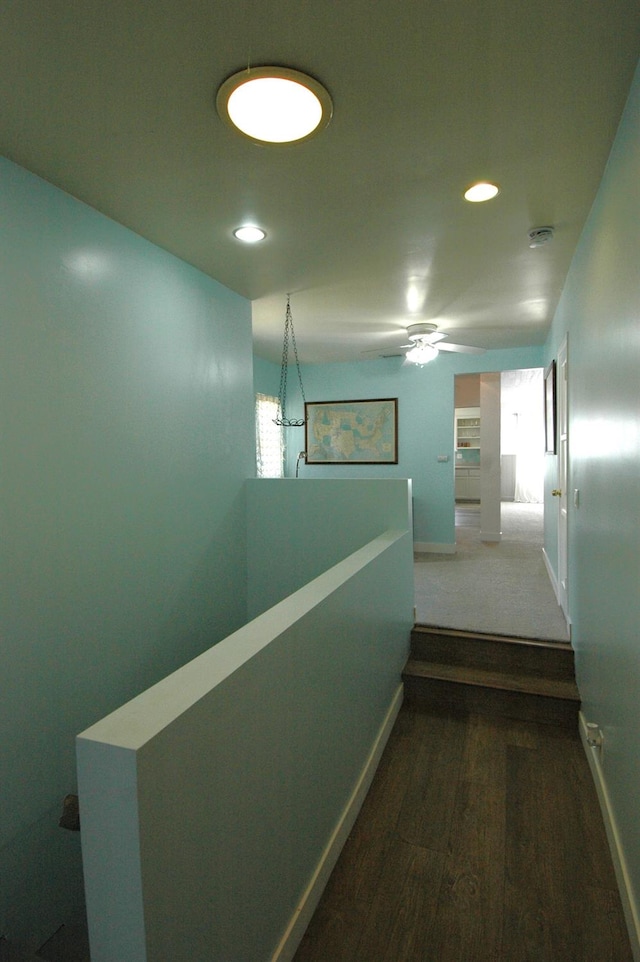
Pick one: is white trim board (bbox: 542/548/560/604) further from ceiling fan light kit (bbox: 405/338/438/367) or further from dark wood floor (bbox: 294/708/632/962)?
ceiling fan light kit (bbox: 405/338/438/367)

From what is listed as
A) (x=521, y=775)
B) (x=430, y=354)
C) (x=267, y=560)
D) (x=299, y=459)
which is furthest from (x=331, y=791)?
(x=299, y=459)

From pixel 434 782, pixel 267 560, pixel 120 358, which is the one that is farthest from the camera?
pixel 267 560

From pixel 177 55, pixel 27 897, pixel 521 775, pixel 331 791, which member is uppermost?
pixel 177 55

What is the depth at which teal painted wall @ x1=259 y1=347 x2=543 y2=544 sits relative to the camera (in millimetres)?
5891

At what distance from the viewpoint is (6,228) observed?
78.0 inches

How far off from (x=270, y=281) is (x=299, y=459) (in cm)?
322

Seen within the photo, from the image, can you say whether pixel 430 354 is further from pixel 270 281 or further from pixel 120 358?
pixel 120 358

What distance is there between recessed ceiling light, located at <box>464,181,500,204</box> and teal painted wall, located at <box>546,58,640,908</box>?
0.44m

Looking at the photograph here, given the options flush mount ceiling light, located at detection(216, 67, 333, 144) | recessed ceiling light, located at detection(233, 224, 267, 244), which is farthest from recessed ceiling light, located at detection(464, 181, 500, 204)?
recessed ceiling light, located at detection(233, 224, 267, 244)

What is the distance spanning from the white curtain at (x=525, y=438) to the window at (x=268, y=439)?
5.35 metres

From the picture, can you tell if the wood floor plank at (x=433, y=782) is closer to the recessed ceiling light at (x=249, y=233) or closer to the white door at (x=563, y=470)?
the white door at (x=563, y=470)

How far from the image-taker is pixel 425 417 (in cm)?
603

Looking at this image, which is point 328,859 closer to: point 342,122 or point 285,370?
point 342,122

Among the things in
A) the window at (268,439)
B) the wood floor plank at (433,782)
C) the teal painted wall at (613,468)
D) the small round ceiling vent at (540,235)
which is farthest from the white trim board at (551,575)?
the window at (268,439)
